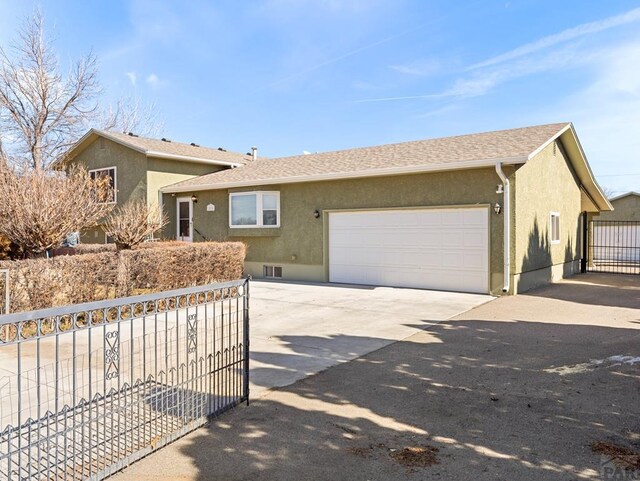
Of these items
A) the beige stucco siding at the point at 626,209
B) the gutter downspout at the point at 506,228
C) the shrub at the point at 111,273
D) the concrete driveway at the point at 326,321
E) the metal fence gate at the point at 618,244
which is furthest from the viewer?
the beige stucco siding at the point at 626,209

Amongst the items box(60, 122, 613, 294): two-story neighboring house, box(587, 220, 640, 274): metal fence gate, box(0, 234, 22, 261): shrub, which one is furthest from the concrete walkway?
box(587, 220, 640, 274): metal fence gate

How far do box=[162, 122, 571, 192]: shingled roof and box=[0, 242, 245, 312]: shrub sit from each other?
13.4ft

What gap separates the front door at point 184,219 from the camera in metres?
18.0

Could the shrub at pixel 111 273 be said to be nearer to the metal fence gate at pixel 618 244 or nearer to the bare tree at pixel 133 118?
the metal fence gate at pixel 618 244

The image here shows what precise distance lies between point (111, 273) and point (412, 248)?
25.6 feet

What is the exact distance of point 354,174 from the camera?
13430 mm

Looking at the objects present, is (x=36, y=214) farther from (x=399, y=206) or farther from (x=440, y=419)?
(x=399, y=206)

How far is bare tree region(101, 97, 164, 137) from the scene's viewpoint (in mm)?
30719

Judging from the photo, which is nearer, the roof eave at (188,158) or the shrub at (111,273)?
the shrub at (111,273)

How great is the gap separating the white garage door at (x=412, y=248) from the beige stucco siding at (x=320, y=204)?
28 cm

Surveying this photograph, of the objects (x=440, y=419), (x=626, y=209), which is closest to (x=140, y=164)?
(x=440, y=419)

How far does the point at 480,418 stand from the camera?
4.07m

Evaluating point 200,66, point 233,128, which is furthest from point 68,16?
point 233,128

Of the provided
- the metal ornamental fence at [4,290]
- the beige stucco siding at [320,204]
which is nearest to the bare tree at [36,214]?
the metal ornamental fence at [4,290]
